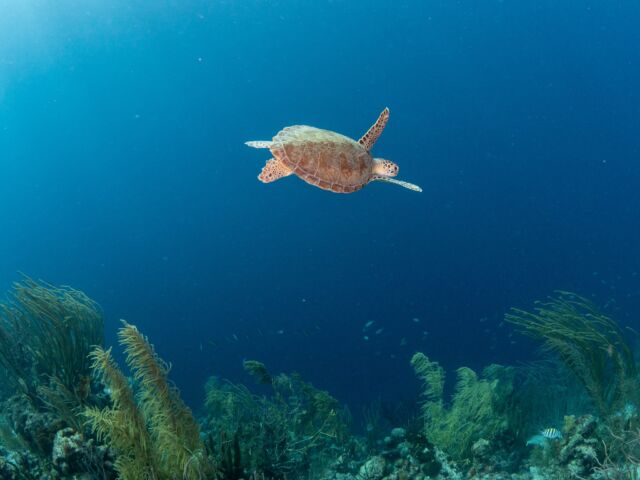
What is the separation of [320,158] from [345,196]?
22523 millimetres

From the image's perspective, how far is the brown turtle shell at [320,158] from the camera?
673 cm

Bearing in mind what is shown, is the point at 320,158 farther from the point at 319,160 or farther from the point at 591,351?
the point at 591,351

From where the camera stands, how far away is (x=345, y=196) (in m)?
29.1

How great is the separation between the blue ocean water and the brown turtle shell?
1635 centimetres

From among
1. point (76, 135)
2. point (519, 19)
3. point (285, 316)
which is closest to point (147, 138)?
point (76, 135)

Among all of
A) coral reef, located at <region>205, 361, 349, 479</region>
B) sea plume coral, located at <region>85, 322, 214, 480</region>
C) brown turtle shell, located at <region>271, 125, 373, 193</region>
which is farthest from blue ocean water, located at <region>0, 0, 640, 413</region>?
sea plume coral, located at <region>85, 322, 214, 480</region>

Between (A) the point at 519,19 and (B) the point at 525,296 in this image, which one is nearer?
(B) the point at 525,296

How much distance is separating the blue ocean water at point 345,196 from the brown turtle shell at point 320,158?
16351mm

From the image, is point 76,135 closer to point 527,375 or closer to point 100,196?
point 100,196

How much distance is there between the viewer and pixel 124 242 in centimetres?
4094

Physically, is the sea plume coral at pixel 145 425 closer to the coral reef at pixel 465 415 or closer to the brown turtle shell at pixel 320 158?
the brown turtle shell at pixel 320 158

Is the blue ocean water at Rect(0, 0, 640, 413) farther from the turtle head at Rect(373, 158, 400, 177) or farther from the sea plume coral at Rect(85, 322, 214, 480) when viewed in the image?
the sea plume coral at Rect(85, 322, 214, 480)

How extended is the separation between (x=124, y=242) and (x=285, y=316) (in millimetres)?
21133

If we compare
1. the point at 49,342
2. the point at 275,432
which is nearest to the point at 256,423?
the point at 275,432
